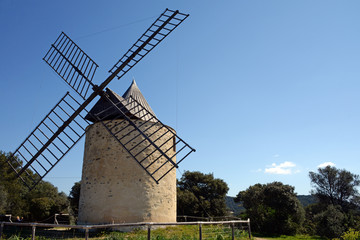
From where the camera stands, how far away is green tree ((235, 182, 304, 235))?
1520 centimetres

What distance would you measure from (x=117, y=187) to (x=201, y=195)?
13871 millimetres

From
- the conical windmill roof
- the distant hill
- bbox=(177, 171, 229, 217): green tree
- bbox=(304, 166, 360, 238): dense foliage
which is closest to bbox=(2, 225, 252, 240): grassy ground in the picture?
the conical windmill roof

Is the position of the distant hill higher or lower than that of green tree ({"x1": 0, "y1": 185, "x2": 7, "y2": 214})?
lower

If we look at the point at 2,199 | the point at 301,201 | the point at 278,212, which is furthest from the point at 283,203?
the point at 301,201

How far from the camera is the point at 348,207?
773 inches

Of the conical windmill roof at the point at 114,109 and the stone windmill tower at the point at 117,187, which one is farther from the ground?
the conical windmill roof at the point at 114,109

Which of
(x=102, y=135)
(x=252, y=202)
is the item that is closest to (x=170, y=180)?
(x=102, y=135)

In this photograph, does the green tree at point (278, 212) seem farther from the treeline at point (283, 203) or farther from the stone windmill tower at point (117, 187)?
the stone windmill tower at point (117, 187)

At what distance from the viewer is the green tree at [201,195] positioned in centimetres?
1984

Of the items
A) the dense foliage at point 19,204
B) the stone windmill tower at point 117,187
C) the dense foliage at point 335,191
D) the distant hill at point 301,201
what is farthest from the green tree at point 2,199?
the dense foliage at point 335,191

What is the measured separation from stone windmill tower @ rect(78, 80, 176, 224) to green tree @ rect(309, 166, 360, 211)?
16.6m

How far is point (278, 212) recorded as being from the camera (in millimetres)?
15750

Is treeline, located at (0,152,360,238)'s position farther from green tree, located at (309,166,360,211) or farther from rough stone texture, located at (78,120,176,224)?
rough stone texture, located at (78,120,176,224)

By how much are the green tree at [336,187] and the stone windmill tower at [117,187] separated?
1661 cm
